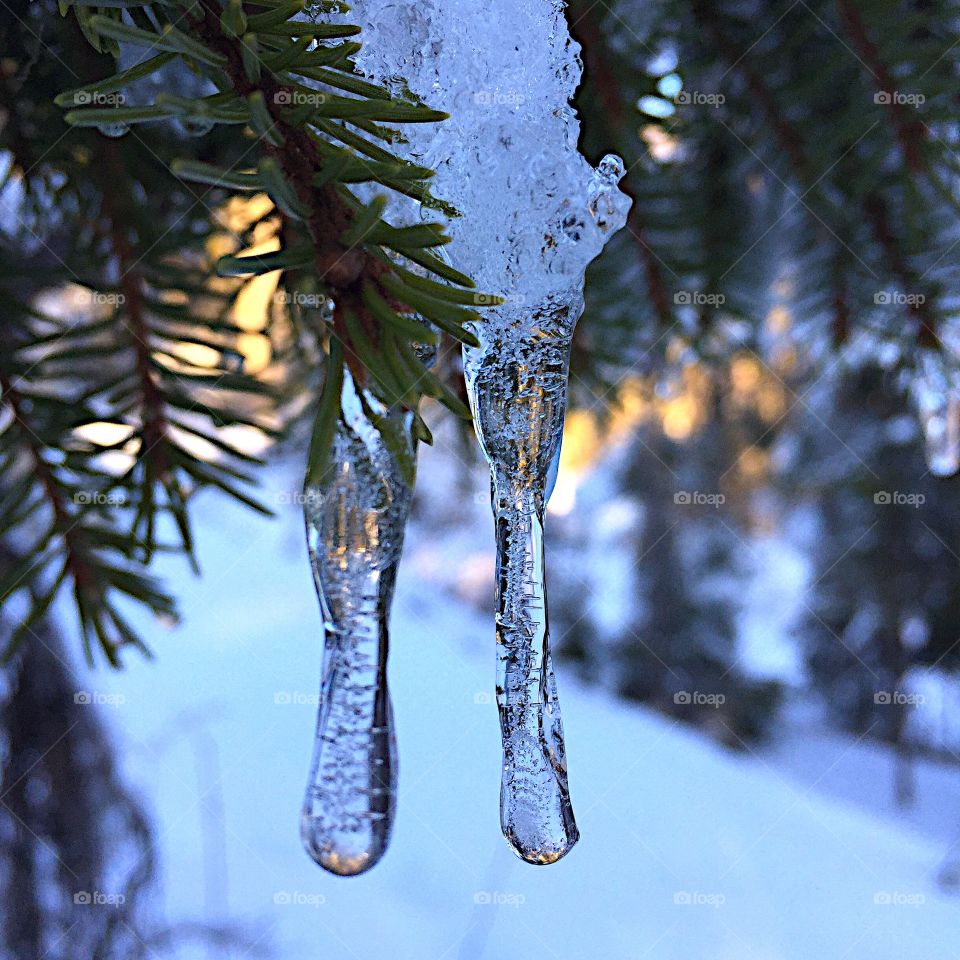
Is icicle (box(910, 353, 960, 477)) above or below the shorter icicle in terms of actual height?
above

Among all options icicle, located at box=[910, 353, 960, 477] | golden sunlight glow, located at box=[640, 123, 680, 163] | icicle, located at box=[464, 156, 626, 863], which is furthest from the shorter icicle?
icicle, located at box=[910, 353, 960, 477]

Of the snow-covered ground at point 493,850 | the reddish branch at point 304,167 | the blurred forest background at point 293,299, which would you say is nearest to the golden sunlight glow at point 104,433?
the blurred forest background at point 293,299

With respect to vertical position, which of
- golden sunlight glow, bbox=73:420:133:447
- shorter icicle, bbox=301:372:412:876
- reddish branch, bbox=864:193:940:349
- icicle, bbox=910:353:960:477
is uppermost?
reddish branch, bbox=864:193:940:349

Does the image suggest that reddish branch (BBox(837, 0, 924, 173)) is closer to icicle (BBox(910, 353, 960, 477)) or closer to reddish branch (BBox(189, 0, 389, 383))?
icicle (BBox(910, 353, 960, 477))

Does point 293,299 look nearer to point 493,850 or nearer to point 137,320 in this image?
point 137,320

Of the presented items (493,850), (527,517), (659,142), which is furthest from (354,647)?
(493,850)

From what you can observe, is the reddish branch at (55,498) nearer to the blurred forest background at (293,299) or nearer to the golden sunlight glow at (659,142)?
the blurred forest background at (293,299)
